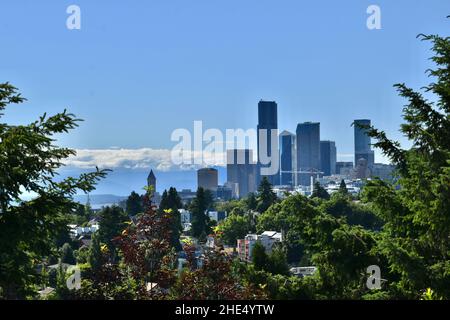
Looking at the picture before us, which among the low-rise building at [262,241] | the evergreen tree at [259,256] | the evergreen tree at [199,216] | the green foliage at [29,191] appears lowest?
the low-rise building at [262,241]

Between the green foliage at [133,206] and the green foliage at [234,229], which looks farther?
the green foliage at [234,229]

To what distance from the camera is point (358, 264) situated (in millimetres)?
8375

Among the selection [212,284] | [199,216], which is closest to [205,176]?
[199,216]

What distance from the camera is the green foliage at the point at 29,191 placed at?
673cm

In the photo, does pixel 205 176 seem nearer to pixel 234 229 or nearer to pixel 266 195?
pixel 266 195

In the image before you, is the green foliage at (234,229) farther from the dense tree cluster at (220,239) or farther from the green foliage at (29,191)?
the green foliage at (29,191)

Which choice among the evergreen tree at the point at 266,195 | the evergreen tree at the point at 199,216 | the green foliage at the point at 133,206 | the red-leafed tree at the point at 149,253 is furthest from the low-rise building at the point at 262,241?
the red-leafed tree at the point at 149,253

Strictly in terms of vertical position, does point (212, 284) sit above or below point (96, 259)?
above

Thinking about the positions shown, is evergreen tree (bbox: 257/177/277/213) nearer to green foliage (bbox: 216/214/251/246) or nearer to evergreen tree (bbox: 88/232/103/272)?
green foliage (bbox: 216/214/251/246)

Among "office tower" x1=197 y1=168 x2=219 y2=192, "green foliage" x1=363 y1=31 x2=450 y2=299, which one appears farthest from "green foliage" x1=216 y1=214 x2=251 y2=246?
"office tower" x1=197 y1=168 x2=219 y2=192

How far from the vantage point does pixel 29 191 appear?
720 centimetres

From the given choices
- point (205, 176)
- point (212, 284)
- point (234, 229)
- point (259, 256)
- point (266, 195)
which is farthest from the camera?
point (205, 176)
